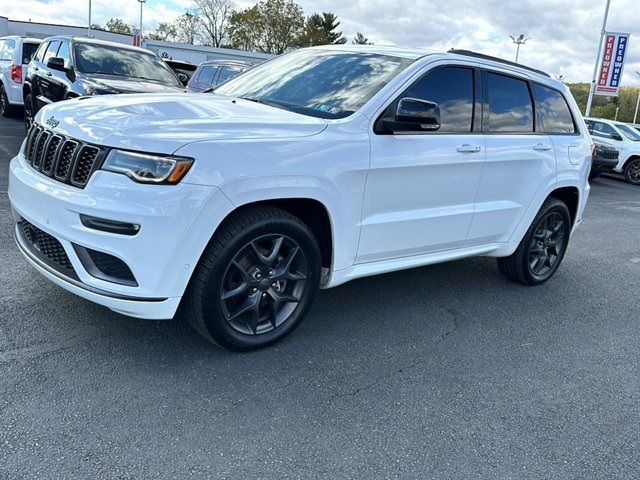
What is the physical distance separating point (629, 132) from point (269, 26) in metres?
50.0

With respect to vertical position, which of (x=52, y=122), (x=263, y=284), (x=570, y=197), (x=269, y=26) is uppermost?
(x=269, y=26)

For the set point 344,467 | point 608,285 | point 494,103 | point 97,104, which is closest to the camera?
point 344,467

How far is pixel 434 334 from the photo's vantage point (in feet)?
13.3

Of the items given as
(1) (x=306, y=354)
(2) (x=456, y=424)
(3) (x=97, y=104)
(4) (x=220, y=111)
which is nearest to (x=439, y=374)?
(2) (x=456, y=424)

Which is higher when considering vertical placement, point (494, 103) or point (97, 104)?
point (494, 103)

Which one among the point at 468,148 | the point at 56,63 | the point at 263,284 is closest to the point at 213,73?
the point at 56,63

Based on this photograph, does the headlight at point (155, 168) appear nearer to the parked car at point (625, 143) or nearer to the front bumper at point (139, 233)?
the front bumper at point (139, 233)

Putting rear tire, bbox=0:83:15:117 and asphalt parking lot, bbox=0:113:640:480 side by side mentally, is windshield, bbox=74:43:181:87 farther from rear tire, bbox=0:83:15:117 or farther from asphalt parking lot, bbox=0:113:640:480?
asphalt parking lot, bbox=0:113:640:480

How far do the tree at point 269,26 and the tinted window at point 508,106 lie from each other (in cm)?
5809

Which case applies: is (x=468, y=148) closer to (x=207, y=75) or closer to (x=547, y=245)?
(x=547, y=245)

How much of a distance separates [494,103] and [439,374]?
2260 mm

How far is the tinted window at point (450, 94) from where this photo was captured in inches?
157

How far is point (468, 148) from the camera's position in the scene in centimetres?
415

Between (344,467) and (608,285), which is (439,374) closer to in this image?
(344,467)
